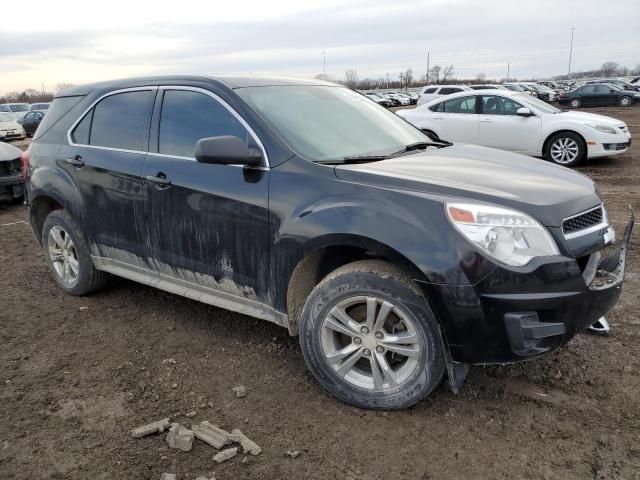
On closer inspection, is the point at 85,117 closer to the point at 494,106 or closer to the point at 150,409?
the point at 150,409

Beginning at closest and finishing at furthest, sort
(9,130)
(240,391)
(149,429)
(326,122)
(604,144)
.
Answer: (149,429), (240,391), (326,122), (604,144), (9,130)

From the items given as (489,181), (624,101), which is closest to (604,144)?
(489,181)

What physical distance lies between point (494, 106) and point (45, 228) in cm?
962

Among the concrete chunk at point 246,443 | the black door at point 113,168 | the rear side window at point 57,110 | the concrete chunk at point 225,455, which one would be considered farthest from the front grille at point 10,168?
the concrete chunk at point 225,455

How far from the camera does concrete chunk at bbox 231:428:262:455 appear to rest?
2.70m

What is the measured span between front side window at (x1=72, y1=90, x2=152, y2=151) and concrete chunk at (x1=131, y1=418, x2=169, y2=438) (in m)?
1.96

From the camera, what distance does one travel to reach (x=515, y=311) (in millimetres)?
2611

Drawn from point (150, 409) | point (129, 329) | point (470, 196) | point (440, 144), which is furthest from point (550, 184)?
point (129, 329)

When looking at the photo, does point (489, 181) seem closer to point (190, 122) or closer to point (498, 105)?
point (190, 122)

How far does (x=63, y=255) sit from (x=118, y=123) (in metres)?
1.42

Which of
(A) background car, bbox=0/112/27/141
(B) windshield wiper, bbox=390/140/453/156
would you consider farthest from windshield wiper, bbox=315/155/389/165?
(A) background car, bbox=0/112/27/141

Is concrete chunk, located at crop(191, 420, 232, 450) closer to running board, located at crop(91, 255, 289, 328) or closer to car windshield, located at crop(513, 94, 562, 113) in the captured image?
running board, located at crop(91, 255, 289, 328)

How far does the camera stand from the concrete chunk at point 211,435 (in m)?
2.74

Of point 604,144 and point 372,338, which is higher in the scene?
point 372,338
